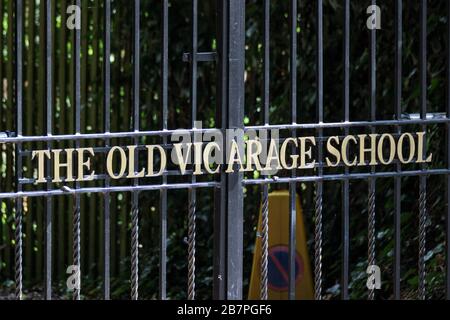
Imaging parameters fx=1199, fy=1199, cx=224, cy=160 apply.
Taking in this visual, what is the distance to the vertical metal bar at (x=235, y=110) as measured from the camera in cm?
474

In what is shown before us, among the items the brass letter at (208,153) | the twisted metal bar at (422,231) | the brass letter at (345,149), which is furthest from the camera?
the twisted metal bar at (422,231)

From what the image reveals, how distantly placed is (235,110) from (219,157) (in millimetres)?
198

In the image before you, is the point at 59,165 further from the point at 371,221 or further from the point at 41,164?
the point at 371,221

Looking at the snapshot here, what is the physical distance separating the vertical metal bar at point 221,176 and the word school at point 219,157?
0.07 meters

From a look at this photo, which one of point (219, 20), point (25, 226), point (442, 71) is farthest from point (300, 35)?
point (219, 20)

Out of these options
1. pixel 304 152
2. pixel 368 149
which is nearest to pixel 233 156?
pixel 304 152

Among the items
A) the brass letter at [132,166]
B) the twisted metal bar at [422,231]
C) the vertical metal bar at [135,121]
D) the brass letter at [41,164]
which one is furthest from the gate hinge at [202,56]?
the twisted metal bar at [422,231]

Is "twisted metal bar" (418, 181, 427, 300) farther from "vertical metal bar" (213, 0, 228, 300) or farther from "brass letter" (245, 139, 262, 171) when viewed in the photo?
"vertical metal bar" (213, 0, 228, 300)

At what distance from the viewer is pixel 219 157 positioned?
477 cm

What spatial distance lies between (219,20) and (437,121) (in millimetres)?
1049

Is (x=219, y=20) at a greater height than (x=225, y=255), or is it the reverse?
(x=219, y=20)

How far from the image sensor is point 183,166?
4.71 m

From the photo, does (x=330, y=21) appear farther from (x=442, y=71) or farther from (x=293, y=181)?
(x=293, y=181)

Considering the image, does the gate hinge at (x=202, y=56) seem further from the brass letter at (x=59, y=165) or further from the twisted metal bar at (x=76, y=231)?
the twisted metal bar at (x=76, y=231)
